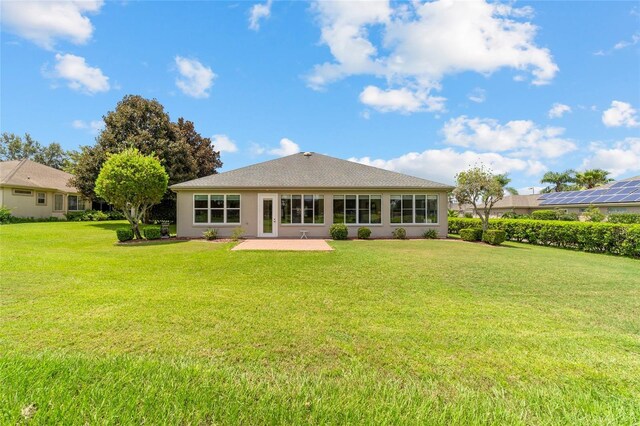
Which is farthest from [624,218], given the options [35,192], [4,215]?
[35,192]

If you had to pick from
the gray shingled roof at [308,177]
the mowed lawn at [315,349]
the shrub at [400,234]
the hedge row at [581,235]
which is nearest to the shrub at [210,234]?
the gray shingled roof at [308,177]

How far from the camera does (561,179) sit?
5028cm

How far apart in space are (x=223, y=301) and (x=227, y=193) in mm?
12827

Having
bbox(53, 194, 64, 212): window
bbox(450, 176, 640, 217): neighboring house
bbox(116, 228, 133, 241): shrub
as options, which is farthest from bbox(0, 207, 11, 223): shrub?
bbox(450, 176, 640, 217): neighboring house

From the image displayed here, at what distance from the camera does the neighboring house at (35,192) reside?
24.2 meters

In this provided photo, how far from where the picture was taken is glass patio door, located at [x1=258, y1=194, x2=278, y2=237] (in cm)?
1747

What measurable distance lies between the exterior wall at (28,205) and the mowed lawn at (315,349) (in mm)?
24295

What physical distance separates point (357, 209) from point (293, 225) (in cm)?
402

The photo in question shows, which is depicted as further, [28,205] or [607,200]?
[607,200]

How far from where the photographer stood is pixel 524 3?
984cm

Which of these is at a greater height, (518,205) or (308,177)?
(308,177)

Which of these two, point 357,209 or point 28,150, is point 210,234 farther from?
point 28,150

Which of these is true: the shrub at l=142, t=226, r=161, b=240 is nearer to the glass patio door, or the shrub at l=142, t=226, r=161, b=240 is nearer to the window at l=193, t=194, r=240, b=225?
the window at l=193, t=194, r=240, b=225

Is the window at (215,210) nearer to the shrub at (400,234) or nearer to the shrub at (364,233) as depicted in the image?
the shrub at (364,233)
